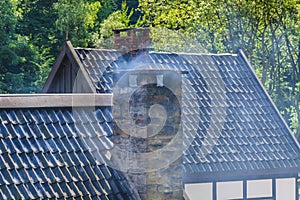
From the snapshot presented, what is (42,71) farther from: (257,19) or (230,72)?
(230,72)

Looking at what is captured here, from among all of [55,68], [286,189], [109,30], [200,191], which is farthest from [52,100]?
[109,30]

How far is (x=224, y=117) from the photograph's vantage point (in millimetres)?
15453

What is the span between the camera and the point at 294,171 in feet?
49.4

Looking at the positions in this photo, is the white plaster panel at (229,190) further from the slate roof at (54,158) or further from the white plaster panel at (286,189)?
the slate roof at (54,158)

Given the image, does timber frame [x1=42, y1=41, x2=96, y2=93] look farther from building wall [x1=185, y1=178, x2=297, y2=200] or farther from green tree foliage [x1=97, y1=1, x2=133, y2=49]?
green tree foliage [x1=97, y1=1, x2=133, y2=49]

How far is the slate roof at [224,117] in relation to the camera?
14422 mm

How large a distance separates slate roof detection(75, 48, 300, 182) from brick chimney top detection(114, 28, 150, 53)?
0.30m

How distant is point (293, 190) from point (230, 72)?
2782 millimetres

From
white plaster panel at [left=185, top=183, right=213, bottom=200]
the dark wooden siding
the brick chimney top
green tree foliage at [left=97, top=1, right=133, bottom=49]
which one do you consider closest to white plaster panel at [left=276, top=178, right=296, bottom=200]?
white plaster panel at [left=185, top=183, right=213, bottom=200]

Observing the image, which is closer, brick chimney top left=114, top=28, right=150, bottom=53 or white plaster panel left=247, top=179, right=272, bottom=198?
brick chimney top left=114, top=28, right=150, bottom=53

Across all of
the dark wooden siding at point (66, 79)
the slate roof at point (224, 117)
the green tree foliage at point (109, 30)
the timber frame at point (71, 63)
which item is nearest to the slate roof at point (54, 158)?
the slate roof at point (224, 117)

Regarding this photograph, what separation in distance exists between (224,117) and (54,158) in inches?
257

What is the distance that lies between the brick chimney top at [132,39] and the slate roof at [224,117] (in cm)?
30

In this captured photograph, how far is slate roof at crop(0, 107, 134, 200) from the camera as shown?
29.7 feet
